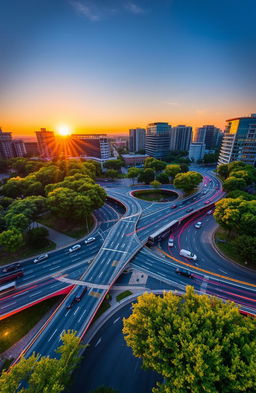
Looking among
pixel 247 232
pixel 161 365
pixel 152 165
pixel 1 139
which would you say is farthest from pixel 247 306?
pixel 1 139

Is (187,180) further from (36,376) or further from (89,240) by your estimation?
(36,376)

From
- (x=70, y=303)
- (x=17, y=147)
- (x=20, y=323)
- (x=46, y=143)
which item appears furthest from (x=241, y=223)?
(x=17, y=147)

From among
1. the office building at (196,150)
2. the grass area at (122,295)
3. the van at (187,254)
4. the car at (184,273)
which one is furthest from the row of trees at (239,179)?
the office building at (196,150)

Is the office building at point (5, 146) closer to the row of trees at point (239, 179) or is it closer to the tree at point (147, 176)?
the tree at point (147, 176)

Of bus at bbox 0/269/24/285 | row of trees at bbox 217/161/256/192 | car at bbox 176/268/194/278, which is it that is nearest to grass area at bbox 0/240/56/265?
bus at bbox 0/269/24/285

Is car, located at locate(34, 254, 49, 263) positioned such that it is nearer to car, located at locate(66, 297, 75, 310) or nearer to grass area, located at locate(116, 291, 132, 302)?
car, located at locate(66, 297, 75, 310)

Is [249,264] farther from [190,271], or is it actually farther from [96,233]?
[96,233]
